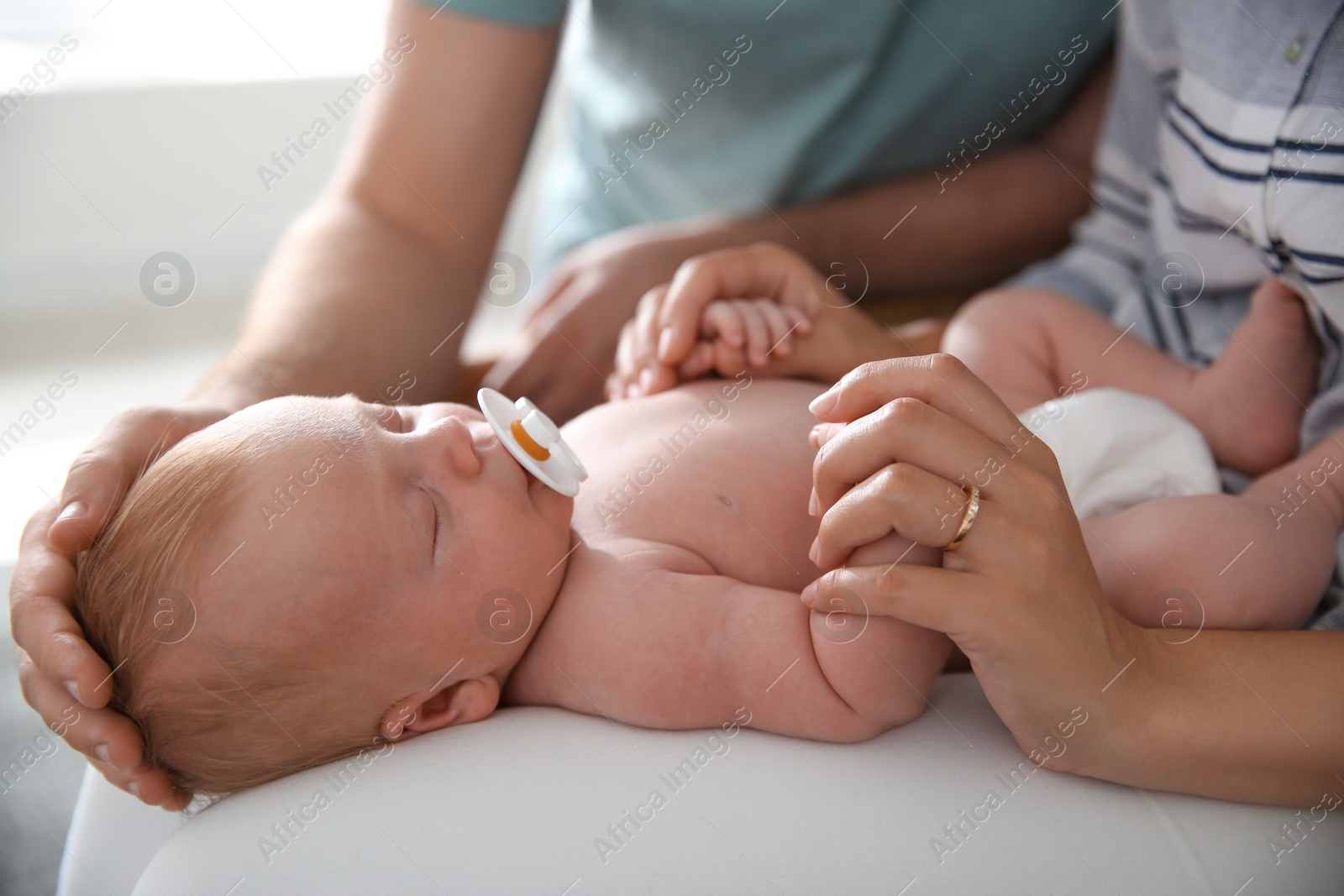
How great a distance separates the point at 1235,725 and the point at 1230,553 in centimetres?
15

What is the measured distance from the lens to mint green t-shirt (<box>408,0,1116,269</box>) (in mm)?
1316

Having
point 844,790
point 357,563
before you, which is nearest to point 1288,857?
point 844,790

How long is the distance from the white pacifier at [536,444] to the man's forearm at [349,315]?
0.35 metres

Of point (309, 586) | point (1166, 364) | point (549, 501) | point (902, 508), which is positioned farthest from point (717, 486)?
point (1166, 364)

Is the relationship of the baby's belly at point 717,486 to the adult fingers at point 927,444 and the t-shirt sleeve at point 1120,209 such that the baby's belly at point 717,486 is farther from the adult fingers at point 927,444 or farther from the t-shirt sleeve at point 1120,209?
the t-shirt sleeve at point 1120,209

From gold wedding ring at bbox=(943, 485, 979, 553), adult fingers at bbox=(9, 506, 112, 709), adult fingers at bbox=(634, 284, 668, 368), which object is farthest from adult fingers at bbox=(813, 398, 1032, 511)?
adult fingers at bbox=(9, 506, 112, 709)

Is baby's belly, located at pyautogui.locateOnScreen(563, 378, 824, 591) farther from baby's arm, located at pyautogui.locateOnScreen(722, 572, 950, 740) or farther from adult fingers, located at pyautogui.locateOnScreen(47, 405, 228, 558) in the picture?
adult fingers, located at pyautogui.locateOnScreen(47, 405, 228, 558)

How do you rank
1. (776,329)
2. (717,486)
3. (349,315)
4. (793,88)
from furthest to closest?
(793,88), (349,315), (776,329), (717,486)

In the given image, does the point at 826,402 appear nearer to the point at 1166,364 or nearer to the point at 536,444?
the point at 536,444

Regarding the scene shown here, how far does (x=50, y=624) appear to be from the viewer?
0.74m

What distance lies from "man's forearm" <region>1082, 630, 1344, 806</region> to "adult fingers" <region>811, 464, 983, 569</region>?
0.18 m

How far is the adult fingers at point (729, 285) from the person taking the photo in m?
1.01

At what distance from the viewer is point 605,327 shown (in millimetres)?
1254

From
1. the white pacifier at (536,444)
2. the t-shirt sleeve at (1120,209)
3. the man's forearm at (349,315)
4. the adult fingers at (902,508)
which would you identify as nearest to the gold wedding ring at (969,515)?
the adult fingers at (902,508)
